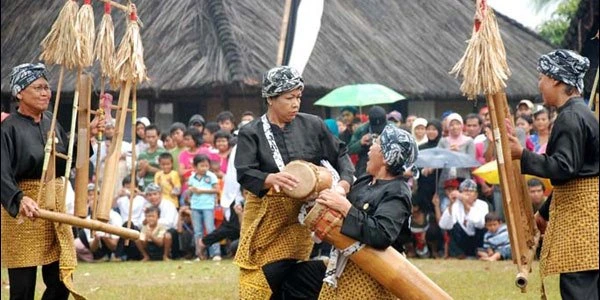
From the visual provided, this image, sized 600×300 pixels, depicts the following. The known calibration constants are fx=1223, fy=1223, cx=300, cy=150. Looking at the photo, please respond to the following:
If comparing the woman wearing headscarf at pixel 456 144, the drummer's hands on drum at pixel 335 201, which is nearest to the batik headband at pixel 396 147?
the drummer's hands on drum at pixel 335 201

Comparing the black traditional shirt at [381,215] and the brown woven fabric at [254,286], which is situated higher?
the black traditional shirt at [381,215]

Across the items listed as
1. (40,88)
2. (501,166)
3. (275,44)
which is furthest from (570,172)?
(275,44)

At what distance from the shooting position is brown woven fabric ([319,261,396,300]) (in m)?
6.77

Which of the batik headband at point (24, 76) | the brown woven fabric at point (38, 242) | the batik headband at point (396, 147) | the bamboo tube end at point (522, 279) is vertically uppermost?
the batik headband at point (24, 76)

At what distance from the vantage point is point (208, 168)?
14789 millimetres

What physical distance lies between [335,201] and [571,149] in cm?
135

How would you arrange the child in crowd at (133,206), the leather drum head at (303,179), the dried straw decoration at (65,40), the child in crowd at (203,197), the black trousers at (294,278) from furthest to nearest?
the child in crowd at (133,206) < the child in crowd at (203,197) < the black trousers at (294,278) < the dried straw decoration at (65,40) < the leather drum head at (303,179)

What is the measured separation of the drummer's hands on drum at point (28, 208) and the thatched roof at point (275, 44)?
936cm

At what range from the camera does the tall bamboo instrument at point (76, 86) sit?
7.58m

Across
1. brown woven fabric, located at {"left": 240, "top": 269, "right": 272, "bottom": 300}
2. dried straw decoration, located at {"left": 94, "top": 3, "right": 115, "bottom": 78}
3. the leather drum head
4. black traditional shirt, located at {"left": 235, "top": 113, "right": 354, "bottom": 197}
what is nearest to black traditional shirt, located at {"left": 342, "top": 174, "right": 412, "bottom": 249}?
the leather drum head

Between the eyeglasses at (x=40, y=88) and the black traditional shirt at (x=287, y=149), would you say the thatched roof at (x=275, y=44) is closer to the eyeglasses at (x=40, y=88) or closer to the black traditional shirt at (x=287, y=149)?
the eyeglasses at (x=40, y=88)

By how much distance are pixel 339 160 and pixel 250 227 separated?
0.74m

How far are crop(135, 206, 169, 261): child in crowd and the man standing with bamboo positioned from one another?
831cm

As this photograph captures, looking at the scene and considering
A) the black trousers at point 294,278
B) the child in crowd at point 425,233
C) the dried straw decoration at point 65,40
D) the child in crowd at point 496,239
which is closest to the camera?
the dried straw decoration at point 65,40
